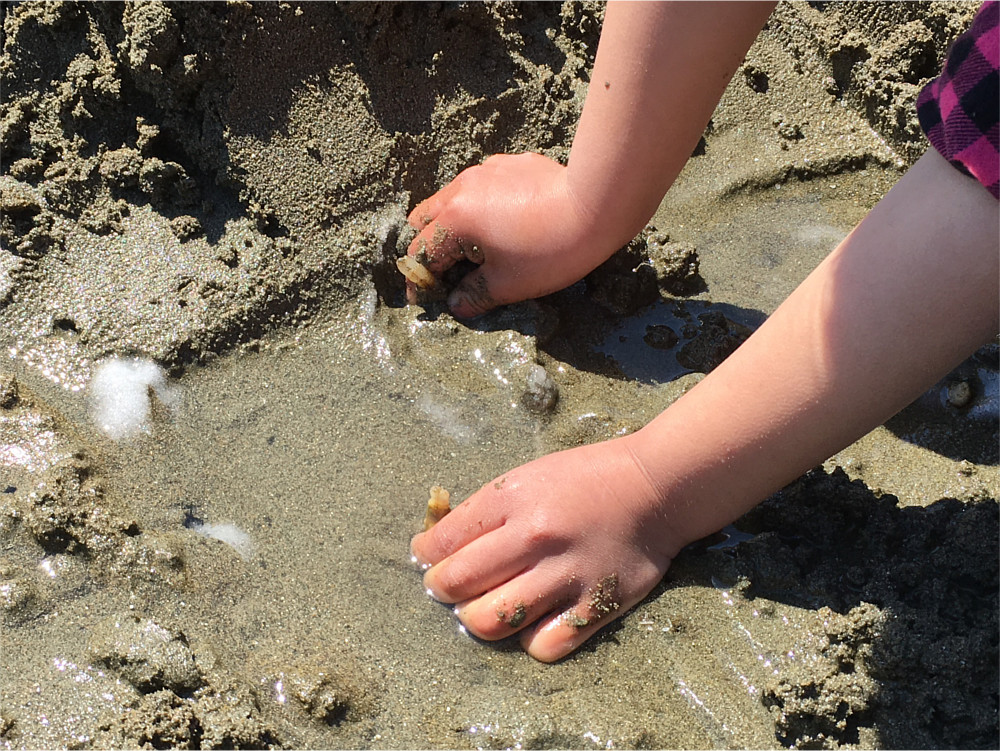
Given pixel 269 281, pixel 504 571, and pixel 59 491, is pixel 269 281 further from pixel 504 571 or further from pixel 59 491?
pixel 504 571

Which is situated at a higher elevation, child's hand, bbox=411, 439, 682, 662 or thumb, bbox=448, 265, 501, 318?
thumb, bbox=448, 265, 501, 318

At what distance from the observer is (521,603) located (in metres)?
1.54

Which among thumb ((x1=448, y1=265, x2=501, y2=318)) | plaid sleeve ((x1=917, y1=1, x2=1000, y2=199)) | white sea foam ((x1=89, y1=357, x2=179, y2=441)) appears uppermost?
plaid sleeve ((x1=917, y1=1, x2=1000, y2=199))

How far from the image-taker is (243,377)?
188 centimetres

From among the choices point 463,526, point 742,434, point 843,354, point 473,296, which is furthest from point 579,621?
point 473,296

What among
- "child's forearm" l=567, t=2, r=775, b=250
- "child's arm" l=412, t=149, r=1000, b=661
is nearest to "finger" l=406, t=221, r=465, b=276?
"child's forearm" l=567, t=2, r=775, b=250

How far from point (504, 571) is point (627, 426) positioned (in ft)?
1.38

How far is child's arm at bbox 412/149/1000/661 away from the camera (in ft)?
4.05

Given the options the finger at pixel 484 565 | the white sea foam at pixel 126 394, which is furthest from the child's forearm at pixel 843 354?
the white sea foam at pixel 126 394

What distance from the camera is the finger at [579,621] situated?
5.03 feet

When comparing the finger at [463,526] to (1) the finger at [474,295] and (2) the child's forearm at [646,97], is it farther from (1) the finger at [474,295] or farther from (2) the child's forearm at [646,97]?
(2) the child's forearm at [646,97]

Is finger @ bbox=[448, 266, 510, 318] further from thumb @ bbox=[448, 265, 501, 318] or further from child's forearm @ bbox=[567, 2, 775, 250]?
child's forearm @ bbox=[567, 2, 775, 250]

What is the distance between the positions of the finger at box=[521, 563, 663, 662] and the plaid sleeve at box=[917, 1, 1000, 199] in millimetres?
808

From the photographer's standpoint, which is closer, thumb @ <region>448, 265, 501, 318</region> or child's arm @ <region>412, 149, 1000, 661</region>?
child's arm @ <region>412, 149, 1000, 661</region>
